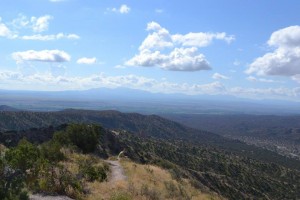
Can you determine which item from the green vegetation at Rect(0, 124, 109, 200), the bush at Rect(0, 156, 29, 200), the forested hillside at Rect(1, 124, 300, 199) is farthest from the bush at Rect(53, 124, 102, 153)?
the bush at Rect(0, 156, 29, 200)

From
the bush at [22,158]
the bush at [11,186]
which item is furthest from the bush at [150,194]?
the bush at [11,186]

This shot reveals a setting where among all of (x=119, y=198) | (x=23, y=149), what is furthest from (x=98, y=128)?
(x=119, y=198)

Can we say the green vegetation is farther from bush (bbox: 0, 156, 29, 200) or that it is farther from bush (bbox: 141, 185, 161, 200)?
bush (bbox: 141, 185, 161, 200)

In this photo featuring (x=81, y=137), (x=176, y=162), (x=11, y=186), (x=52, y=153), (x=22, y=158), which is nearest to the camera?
(x=11, y=186)

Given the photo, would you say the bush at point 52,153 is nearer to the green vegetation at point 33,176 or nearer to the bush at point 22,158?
the green vegetation at point 33,176

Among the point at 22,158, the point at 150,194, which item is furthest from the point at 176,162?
the point at 22,158

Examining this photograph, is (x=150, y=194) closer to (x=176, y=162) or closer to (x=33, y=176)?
(x=33, y=176)

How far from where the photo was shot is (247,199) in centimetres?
5884

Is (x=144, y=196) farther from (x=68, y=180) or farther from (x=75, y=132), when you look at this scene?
(x=75, y=132)

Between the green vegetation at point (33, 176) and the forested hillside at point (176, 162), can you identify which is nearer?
the green vegetation at point (33, 176)

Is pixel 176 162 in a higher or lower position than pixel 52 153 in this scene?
lower

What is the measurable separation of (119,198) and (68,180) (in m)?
3.32

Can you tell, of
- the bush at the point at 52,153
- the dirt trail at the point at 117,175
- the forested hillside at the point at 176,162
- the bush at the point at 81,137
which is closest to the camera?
the dirt trail at the point at 117,175

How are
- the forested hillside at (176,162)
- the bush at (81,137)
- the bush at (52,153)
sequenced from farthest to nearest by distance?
the bush at (81,137) < the forested hillside at (176,162) < the bush at (52,153)
